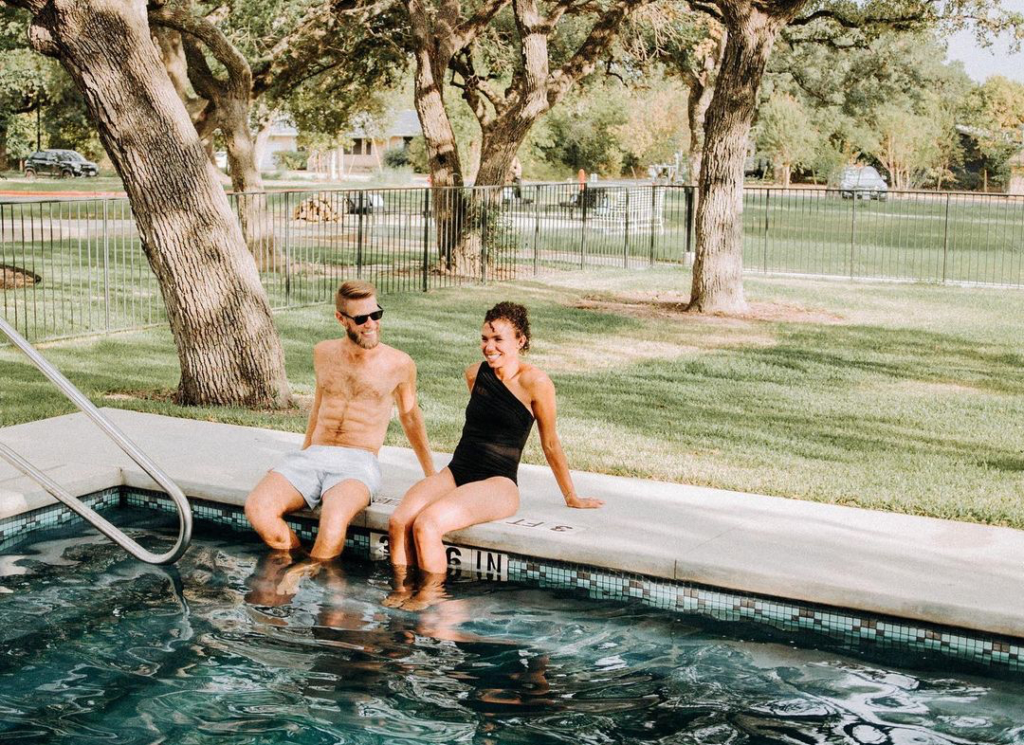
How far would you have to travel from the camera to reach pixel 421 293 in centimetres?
1850

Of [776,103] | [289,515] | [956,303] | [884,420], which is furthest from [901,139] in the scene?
[289,515]

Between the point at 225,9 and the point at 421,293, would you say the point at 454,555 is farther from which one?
the point at 225,9

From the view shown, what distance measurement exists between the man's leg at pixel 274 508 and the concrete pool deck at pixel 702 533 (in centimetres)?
38

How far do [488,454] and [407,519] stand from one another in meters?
0.56

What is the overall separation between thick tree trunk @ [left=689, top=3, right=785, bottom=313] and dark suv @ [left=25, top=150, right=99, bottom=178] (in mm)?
57460

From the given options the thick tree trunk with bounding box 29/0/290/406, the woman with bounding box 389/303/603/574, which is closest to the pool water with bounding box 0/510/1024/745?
the woman with bounding box 389/303/603/574

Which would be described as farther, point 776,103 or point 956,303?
point 776,103

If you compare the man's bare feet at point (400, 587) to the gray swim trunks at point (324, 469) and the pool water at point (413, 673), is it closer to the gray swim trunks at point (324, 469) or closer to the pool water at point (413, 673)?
the pool water at point (413, 673)

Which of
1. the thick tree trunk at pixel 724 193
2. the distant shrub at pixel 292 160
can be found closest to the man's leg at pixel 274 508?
the thick tree trunk at pixel 724 193

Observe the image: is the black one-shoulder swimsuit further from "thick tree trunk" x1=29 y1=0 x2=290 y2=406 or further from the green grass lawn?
"thick tree trunk" x1=29 y1=0 x2=290 y2=406

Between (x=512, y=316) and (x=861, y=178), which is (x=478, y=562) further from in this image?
(x=861, y=178)

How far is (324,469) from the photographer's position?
6836mm

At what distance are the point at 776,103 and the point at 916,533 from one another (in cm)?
6147

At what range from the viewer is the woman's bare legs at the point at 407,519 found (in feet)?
21.0
